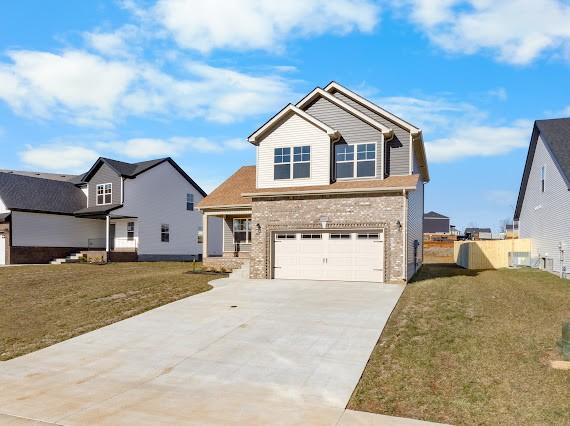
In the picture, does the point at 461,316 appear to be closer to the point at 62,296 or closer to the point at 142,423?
the point at 142,423

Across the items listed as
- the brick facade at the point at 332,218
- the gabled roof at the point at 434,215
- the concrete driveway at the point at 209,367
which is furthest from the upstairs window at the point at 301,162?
the gabled roof at the point at 434,215

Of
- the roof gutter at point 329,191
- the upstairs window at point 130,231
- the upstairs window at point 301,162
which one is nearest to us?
the roof gutter at point 329,191

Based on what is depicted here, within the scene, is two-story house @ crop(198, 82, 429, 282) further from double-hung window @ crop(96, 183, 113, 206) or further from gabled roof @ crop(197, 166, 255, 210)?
double-hung window @ crop(96, 183, 113, 206)

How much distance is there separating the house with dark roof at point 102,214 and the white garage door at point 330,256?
1820cm

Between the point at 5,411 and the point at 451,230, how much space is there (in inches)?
3374

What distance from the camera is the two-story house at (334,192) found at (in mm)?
19203

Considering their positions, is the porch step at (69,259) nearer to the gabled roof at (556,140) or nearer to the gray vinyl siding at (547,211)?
the gray vinyl siding at (547,211)

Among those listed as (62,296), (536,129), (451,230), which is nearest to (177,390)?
(62,296)

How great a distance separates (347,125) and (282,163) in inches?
143

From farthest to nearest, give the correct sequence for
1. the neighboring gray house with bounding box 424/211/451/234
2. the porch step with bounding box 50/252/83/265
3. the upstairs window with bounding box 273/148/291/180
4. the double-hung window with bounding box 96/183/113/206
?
the neighboring gray house with bounding box 424/211/451/234 → the double-hung window with bounding box 96/183/113/206 → the porch step with bounding box 50/252/83/265 → the upstairs window with bounding box 273/148/291/180

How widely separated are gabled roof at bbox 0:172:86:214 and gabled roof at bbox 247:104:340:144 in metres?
22.3

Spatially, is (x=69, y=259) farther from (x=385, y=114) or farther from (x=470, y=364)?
(x=470, y=364)

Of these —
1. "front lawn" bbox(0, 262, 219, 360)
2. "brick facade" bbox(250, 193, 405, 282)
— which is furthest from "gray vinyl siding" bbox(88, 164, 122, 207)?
"brick facade" bbox(250, 193, 405, 282)

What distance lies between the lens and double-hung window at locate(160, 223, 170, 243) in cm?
3866
